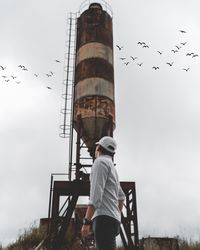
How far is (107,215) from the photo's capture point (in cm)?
330

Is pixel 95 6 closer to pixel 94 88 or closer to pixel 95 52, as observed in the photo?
pixel 95 52

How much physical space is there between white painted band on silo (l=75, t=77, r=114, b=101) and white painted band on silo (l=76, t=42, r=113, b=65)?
1.07 metres

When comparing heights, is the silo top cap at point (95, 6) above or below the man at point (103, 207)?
above

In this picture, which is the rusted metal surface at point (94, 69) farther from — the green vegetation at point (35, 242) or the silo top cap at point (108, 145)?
the silo top cap at point (108, 145)

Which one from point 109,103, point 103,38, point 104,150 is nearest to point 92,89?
point 109,103

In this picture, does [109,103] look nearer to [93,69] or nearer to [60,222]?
[93,69]

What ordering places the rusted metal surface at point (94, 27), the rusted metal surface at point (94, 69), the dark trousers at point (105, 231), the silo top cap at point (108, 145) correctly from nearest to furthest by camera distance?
the dark trousers at point (105, 231) → the silo top cap at point (108, 145) → the rusted metal surface at point (94, 69) → the rusted metal surface at point (94, 27)

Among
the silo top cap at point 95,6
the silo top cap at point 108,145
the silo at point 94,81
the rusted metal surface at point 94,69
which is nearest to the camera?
the silo top cap at point 108,145

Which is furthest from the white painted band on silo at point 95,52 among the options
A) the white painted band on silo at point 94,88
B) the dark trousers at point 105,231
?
the dark trousers at point 105,231

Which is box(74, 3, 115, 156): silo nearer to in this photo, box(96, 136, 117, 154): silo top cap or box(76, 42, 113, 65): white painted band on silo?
box(76, 42, 113, 65): white painted band on silo

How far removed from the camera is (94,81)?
12.8 meters

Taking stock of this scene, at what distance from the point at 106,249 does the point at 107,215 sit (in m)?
0.31

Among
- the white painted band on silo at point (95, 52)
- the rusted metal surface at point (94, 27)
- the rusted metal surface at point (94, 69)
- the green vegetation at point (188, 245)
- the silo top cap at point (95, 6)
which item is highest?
the silo top cap at point (95, 6)

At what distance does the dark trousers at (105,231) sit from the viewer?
3.16 meters
